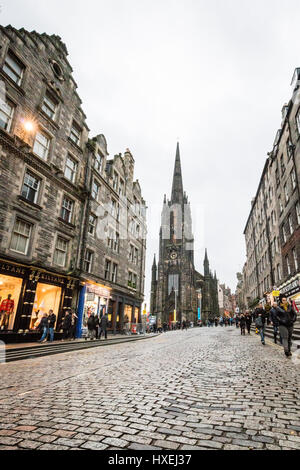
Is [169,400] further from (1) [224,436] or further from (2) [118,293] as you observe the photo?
(2) [118,293]

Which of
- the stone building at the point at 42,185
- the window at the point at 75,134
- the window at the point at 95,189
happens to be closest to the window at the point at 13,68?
the stone building at the point at 42,185

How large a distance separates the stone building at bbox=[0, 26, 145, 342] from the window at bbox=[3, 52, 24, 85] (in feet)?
0.16

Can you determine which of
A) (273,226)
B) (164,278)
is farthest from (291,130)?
(164,278)

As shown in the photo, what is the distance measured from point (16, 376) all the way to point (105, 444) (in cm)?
418

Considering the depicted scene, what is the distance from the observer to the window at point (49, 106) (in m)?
16.4

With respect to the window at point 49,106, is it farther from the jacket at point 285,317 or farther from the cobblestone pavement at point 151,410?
the jacket at point 285,317

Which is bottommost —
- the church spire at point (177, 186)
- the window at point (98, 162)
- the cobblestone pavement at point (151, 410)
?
the cobblestone pavement at point (151, 410)

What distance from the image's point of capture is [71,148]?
1842 centimetres

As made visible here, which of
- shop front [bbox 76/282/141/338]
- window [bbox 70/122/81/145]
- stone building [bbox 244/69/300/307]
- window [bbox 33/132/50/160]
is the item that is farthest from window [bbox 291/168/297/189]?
window [bbox 33/132/50/160]

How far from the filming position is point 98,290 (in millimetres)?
19969

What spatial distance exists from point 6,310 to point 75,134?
13487mm

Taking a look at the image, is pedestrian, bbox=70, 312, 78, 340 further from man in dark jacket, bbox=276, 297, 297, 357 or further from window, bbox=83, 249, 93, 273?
man in dark jacket, bbox=276, 297, 297, 357

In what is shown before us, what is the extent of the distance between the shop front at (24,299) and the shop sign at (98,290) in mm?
3307

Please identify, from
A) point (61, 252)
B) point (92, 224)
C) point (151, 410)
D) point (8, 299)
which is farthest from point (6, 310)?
point (151, 410)
